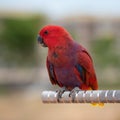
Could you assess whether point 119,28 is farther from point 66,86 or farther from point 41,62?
point 66,86

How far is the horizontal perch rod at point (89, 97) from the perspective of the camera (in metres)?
2.92

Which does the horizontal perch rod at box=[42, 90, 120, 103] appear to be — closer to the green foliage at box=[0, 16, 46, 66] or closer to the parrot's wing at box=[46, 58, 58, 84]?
the parrot's wing at box=[46, 58, 58, 84]

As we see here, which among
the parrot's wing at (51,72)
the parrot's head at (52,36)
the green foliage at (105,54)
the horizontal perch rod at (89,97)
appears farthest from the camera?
the green foliage at (105,54)

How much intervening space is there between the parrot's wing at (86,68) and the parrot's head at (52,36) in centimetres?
13

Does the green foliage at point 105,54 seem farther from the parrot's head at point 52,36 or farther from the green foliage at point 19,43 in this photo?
the parrot's head at point 52,36

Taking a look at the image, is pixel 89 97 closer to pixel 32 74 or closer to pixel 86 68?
pixel 86 68

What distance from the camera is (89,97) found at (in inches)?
120

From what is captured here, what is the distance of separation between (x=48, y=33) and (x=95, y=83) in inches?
16.0

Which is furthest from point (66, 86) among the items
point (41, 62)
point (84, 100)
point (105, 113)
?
point (41, 62)

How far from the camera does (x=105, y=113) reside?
12375 mm

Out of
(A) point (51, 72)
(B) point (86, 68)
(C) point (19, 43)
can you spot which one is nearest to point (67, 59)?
(B) point (86, 68)

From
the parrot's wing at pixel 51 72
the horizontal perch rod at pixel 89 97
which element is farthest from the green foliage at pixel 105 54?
the horizontal perch rod at pixel 89 97

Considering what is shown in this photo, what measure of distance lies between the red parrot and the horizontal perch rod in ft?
1.42

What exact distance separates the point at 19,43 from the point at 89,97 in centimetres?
1962
